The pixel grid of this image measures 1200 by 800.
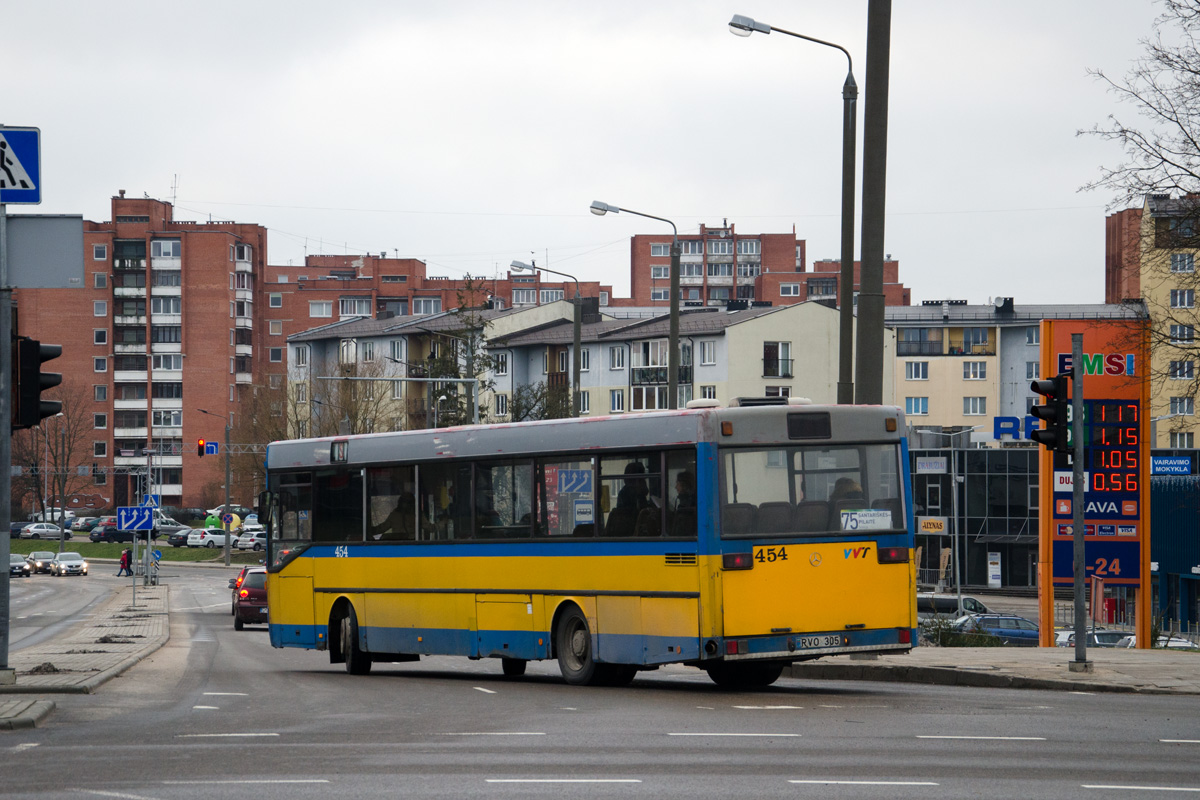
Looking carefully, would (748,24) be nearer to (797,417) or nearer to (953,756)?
(797,417)

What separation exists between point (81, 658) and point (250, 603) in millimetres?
19376

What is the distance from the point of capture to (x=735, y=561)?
636 inches

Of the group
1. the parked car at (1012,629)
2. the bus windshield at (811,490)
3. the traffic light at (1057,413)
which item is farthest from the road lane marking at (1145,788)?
the parked car at (1012,629)

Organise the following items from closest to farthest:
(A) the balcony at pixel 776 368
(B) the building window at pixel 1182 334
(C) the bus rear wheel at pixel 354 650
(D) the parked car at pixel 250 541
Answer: (C) the bus rear wheel at pixel 354 650 < (B) the building window at pixel 1182 334 < (A) the balcony at pixel 776 368 < (D) the parked car at pixel 250 541

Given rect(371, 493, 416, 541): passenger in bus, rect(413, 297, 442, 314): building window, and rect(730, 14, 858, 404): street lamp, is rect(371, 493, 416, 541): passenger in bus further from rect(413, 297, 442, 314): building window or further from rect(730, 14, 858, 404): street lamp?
rect(413, 297, 442, 314): building window

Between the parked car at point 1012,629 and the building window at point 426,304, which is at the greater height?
the building window at point 426,304

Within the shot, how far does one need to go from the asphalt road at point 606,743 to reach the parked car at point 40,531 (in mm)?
103089

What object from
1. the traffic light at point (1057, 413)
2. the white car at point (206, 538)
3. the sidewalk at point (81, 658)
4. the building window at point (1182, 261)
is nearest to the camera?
the sidewalk at point (81, 658)

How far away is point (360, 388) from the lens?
303 ft

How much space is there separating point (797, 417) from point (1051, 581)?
1787 centimetres

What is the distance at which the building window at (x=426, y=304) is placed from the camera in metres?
162

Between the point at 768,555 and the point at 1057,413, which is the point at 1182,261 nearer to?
the point at 1057,413

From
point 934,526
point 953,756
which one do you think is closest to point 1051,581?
point 953,756

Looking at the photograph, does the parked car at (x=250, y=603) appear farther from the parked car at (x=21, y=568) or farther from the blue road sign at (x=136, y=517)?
the parked car at (x=21, y=568)
